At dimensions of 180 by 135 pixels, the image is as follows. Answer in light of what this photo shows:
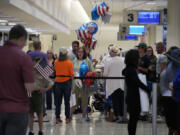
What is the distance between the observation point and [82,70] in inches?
363

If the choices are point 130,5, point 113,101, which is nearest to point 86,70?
point 113,101

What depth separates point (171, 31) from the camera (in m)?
11.6

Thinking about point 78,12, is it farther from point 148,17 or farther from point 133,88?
point 133,88

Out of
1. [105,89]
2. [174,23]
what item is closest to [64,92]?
[105,89]

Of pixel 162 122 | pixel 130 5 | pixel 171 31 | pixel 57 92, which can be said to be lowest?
pixel 162 122

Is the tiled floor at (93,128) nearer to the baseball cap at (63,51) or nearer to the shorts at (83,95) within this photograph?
the shorts at (83,95)

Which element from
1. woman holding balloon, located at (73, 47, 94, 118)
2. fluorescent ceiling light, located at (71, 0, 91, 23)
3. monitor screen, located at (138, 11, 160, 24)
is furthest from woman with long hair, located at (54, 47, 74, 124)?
fluorescent ceiling light, located at (71, 0, 91, 23)

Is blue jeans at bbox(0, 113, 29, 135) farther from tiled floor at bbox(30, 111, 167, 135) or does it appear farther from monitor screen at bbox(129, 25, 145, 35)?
monitor screen at bbox(129, 25, 145, 35)

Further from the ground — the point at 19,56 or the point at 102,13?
the point at 102,13

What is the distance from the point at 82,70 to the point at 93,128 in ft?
5.44

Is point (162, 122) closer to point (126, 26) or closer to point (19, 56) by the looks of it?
point (19, 56)

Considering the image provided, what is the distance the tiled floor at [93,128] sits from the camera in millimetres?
7609

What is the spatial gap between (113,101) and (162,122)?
132 cm

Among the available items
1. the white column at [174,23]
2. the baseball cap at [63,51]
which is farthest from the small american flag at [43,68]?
the white column at [174,23]
